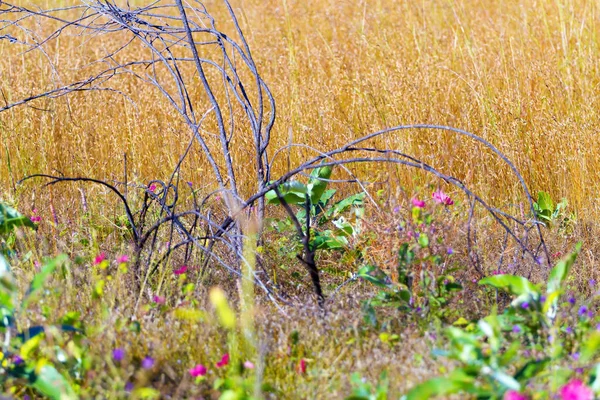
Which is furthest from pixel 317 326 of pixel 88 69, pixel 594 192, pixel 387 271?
pixel 88 69

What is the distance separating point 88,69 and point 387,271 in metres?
3.68

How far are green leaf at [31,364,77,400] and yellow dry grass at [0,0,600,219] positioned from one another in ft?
6.21

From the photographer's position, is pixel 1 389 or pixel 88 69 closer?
pixel 1 389

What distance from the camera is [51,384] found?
1.50 meters

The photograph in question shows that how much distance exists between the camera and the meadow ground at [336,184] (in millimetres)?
1856

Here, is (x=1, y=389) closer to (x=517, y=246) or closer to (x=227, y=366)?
(x=227, y=366)

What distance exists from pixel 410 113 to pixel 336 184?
56 cm

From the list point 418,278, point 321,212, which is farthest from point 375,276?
point 321,212

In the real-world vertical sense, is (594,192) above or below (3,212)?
below

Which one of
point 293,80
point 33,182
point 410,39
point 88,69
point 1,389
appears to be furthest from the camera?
point 88,69

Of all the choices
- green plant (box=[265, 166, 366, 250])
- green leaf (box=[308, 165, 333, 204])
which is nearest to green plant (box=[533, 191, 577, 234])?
green plant (box=[265, 166, 366, 250])

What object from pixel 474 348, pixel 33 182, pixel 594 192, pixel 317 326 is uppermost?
pixel 33 182

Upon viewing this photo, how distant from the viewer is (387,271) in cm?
231

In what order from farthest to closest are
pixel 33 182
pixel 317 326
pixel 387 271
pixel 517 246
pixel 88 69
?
pixel 88 69
pixel 33 182
pixel 517 246
pixel 387 271
pixel 317 326
